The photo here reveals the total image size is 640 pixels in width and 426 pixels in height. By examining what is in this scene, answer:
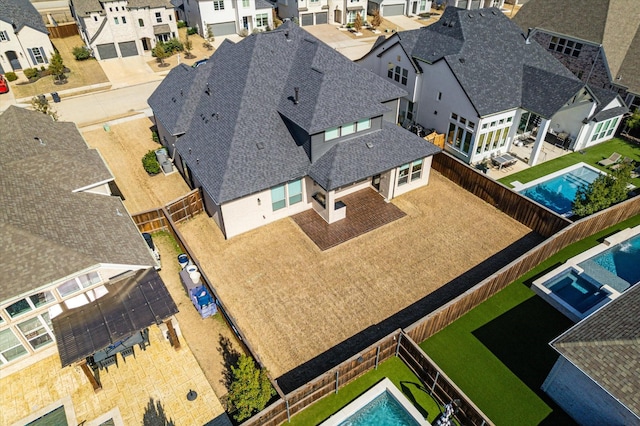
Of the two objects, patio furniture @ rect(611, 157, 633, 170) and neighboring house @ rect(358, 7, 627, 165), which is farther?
patio furniture @ rect(611, 157, 633, 170)

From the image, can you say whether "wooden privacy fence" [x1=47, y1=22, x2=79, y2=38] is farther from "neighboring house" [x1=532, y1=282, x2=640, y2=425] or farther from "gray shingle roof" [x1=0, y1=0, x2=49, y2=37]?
"neighboring house" [x1=532, y1=282, x2=640, y2=425]

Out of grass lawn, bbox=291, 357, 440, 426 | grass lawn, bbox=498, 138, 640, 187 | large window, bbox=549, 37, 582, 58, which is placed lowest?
grass lawn, bbox=291, 357, 440, 426

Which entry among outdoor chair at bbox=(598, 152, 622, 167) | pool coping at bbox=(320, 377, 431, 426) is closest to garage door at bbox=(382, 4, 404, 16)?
outdoor chair at bbox=(598, 152, 622, 167)

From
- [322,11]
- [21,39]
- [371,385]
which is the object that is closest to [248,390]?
[371,385]

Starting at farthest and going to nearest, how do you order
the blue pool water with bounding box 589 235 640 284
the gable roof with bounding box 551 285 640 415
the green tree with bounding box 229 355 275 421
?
the blue pool water with bounding box 589 235 640 284, the green tree with bounding box 229 355 275 421, the gable roof with bounding box 551 285 640 415

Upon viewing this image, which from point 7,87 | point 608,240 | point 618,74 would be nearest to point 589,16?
point 618,74

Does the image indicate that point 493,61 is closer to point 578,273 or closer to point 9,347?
point 578,273

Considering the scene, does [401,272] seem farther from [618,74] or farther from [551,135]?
[618,74]
